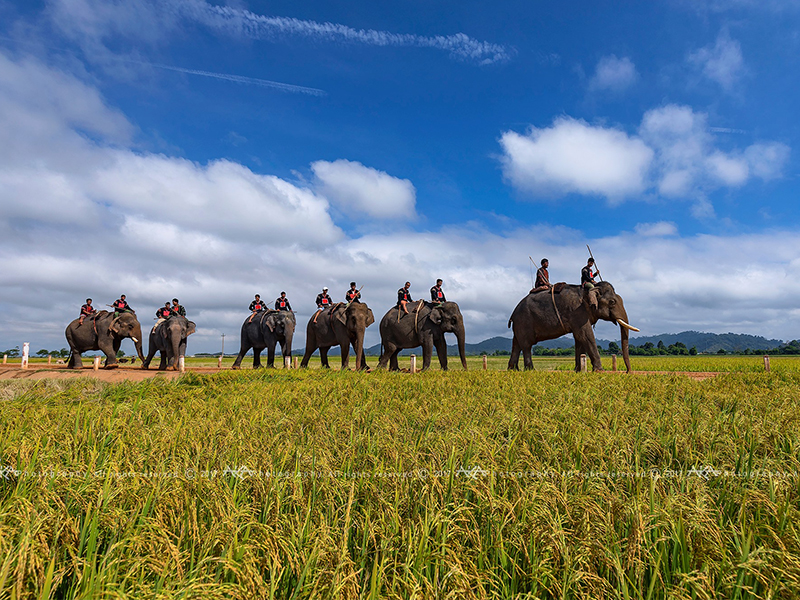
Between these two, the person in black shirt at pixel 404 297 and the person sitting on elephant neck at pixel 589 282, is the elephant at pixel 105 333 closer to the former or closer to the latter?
the person in black shirt at pixel 404 297

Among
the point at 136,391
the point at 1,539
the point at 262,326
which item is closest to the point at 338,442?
the point at 1,539

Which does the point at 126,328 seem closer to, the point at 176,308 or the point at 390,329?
the point at 176,308

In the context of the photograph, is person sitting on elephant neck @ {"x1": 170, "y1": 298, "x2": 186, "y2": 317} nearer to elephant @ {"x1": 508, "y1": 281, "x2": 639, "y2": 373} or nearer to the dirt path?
the dirt path

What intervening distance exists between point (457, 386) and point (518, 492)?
220 inches

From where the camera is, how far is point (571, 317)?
14984 mm

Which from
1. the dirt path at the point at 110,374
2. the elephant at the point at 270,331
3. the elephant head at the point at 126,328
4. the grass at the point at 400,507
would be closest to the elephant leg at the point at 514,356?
the dirt path at the point at 110,374

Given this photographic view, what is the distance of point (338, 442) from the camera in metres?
4.08

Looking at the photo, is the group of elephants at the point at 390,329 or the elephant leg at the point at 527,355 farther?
the elephant leg at the point at 527,355

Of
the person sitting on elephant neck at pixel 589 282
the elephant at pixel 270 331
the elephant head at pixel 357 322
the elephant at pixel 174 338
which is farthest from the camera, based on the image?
the elephant at pixel 174 338

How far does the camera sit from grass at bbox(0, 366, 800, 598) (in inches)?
78.5

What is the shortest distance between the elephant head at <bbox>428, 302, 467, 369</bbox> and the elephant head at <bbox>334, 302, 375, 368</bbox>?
258 centimetres

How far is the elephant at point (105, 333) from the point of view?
20.9 m

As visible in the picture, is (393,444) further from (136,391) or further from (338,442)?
(136,391)

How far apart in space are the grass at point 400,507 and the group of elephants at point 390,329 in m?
9.82
